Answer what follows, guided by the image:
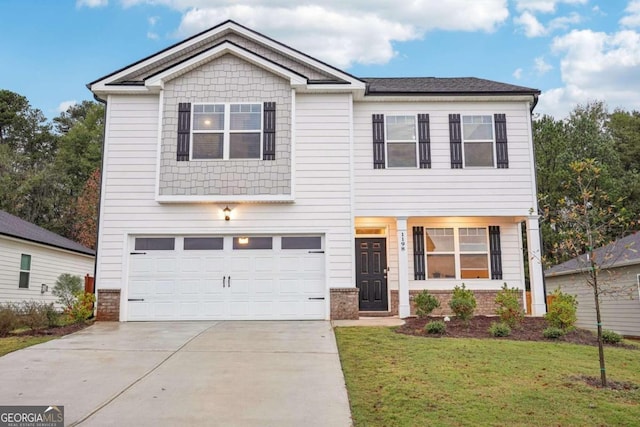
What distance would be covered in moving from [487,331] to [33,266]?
1580 cm

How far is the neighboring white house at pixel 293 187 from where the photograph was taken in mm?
12492

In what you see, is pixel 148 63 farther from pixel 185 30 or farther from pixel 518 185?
pixel 185 30

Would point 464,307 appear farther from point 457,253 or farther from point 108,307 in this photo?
point 108,307

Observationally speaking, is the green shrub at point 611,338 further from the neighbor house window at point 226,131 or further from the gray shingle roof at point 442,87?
the neighbor house window at point 226,131

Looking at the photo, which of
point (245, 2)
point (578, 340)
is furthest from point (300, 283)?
point (245, 2)

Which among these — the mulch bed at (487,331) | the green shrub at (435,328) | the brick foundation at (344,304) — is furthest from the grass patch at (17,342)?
the green shrub at (435,328)

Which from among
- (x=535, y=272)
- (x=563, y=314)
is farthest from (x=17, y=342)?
(x=535, y=272)

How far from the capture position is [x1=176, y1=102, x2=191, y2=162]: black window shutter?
12578 mm

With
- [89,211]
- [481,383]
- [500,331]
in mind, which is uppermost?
[89,211]

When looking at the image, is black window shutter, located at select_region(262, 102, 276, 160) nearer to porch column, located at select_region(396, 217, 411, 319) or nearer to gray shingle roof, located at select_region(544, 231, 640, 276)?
porch column, located at select_region(396, 217, 411, 319)

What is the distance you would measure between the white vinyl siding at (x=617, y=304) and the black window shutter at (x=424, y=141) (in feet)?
18.1

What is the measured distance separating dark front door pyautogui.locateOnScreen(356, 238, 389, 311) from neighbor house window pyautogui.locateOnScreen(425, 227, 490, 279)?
123cm

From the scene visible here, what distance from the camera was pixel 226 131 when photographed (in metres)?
12.7

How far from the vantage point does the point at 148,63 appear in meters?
13.3
